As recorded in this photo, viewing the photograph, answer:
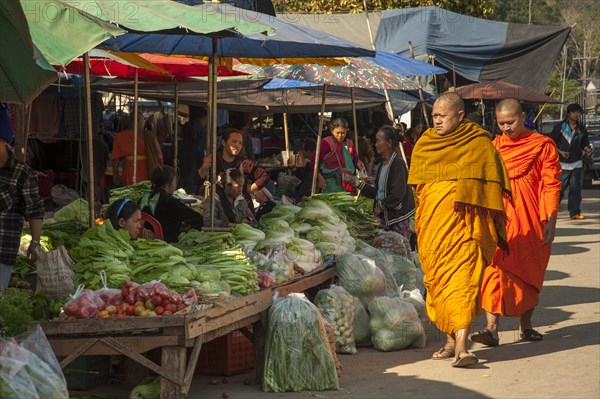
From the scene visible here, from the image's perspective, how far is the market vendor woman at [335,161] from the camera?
12.5 m

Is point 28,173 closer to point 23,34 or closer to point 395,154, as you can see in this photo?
point 23,34

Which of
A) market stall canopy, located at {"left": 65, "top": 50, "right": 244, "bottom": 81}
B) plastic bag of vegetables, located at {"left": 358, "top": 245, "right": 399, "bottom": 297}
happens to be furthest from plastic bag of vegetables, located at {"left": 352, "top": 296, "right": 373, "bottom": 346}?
market stall canopy, located at {"left": 65, "top": 50, "right": 244, "bottom": 81}

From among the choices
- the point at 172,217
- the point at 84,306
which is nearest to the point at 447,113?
the point at 172,217

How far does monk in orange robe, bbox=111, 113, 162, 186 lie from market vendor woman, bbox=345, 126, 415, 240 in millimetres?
4886

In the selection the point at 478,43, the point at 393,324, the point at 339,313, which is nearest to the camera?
the point at 339,313

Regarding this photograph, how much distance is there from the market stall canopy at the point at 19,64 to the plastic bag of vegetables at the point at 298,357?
94.3 inches

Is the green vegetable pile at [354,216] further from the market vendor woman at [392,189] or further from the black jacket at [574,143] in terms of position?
the black jacket at [574,143]

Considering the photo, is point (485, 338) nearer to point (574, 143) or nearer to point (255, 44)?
point (255, 44)

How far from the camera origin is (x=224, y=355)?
710cm

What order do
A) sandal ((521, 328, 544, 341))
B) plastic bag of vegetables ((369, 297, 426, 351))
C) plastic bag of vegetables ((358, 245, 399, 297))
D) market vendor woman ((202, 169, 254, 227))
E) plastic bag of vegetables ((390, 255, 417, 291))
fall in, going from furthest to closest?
plastic bag of vegetables ((390, 255, 417, 291))
plastic bag of vegetables ((358, 245, 399, 297))
market vendor woman ((202, 169, 254, 227))
sandal ((521, 328, 544, 341))
plastic bag of vegetables ((369, 297, 426, 351))

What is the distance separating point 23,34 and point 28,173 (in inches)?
75.7

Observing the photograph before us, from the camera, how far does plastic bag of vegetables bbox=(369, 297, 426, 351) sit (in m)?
8.16

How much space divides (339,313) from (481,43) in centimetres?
1126

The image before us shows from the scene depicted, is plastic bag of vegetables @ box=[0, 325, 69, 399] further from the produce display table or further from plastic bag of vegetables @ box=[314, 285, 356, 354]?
plastic bag of vegetables @ box=[314, 285, 356, 354]
